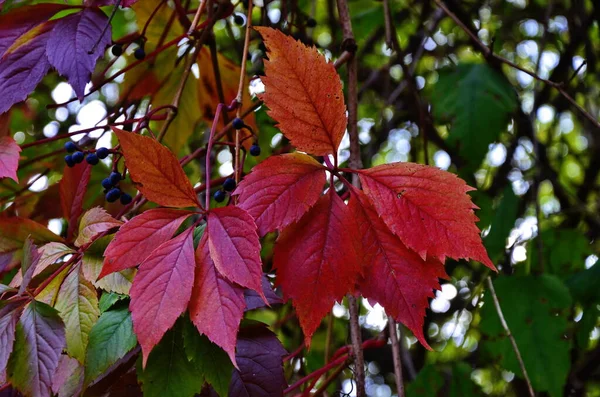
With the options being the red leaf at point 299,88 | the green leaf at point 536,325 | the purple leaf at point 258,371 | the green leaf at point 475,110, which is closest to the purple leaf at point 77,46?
the red leaf at point 299,88

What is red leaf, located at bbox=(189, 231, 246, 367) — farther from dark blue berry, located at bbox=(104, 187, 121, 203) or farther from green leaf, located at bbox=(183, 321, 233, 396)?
dark blue berry, located at bbox=(104, 187, 121, 203)

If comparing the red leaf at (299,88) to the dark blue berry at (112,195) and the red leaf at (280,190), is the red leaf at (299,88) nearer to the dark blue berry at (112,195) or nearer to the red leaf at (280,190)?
the red leaf at (280,190)

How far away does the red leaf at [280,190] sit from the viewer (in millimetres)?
633

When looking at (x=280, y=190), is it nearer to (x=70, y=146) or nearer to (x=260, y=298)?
(x=260, y=298)

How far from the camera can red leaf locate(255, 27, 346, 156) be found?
2.16ft

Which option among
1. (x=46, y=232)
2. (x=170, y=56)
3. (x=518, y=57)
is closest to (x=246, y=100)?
(x=170, y=56)

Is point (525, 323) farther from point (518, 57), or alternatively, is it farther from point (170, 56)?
point (518, 57)

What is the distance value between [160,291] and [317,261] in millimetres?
160

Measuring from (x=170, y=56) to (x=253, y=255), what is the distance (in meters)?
0.65

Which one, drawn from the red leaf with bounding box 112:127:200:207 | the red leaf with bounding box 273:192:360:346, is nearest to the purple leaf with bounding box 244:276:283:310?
the red leaf with bounding box 273:192:360:346

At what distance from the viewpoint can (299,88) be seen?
26.1 inches

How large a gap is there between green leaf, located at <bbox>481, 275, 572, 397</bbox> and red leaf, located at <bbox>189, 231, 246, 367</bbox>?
2.84 feet

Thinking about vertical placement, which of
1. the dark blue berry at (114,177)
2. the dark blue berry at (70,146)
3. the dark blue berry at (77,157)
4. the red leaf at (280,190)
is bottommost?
the dark blue berry at (77,157)

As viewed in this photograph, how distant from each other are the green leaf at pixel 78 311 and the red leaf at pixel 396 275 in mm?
276
